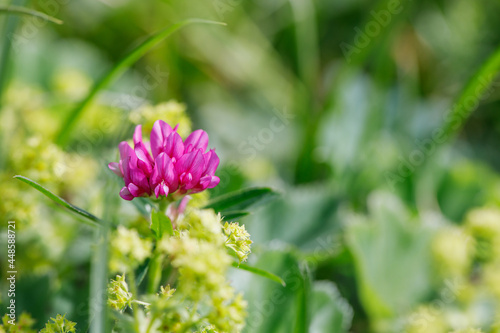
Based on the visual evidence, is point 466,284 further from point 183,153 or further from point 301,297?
point 183,153

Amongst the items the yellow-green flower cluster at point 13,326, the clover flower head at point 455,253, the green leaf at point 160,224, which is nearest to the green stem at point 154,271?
the green leaf at point 160,224

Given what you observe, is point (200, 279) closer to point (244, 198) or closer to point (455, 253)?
point (244, 198)

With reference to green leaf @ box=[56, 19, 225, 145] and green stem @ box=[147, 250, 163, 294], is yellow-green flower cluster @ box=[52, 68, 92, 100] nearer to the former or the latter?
green leaf @ box=[56, 19, 225, 145]

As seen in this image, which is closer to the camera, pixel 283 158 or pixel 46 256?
pixel 46 256

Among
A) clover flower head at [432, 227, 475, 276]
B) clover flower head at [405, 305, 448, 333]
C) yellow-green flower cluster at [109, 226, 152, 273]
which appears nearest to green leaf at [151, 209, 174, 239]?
yellow-green flower cluster at [109, 226, 152, 273]

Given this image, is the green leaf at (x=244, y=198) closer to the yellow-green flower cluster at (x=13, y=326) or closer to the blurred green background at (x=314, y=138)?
the blurred green background at (x=314, y=138)

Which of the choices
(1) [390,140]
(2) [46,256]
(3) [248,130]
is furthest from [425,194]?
(2) [46,256]

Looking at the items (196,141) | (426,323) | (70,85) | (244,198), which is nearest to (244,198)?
(244,198)
